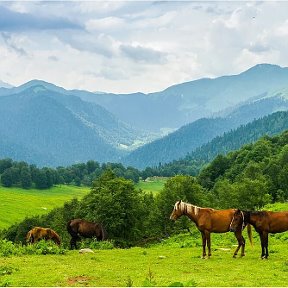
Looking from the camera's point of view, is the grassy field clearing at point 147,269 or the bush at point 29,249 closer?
the grassy field clearing at point 147,269

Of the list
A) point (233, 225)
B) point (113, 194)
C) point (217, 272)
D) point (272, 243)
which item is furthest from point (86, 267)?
point (113, 194)

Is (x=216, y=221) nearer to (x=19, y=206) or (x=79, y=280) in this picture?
(x=79, y=280)

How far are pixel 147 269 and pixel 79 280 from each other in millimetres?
4549

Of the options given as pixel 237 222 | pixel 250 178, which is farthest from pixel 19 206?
pixel 237 222

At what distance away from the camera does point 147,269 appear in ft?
78.9

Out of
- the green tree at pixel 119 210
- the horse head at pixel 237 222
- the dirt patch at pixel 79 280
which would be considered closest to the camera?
the dirt patch at pixel 79 280

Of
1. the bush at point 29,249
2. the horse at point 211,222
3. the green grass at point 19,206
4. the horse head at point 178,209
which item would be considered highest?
the horse head at point 178,209

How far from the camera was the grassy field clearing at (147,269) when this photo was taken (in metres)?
19.9

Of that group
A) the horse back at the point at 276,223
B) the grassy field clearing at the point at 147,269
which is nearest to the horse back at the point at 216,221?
the grassy field clearing at the point at 147,269

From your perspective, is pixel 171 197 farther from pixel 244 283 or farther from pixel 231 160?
pixel 231 160

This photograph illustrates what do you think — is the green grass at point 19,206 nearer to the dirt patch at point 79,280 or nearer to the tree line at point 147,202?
the tree line at point 147,202

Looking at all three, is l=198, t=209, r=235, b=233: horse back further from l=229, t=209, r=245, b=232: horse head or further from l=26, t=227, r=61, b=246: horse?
l=26, t=227, r=61, b=246: horse

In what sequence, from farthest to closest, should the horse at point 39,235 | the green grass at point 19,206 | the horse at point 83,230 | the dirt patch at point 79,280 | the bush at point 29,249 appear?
the green grass at point 19,206
the horse at point 83,230
the horse at point 39,235
the bush at point 29,249
the dirt patch at point 79,280

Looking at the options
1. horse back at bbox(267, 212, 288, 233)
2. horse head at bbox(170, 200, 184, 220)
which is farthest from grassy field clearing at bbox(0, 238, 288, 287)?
horse head at bbox(170, 200, 184, 220)
